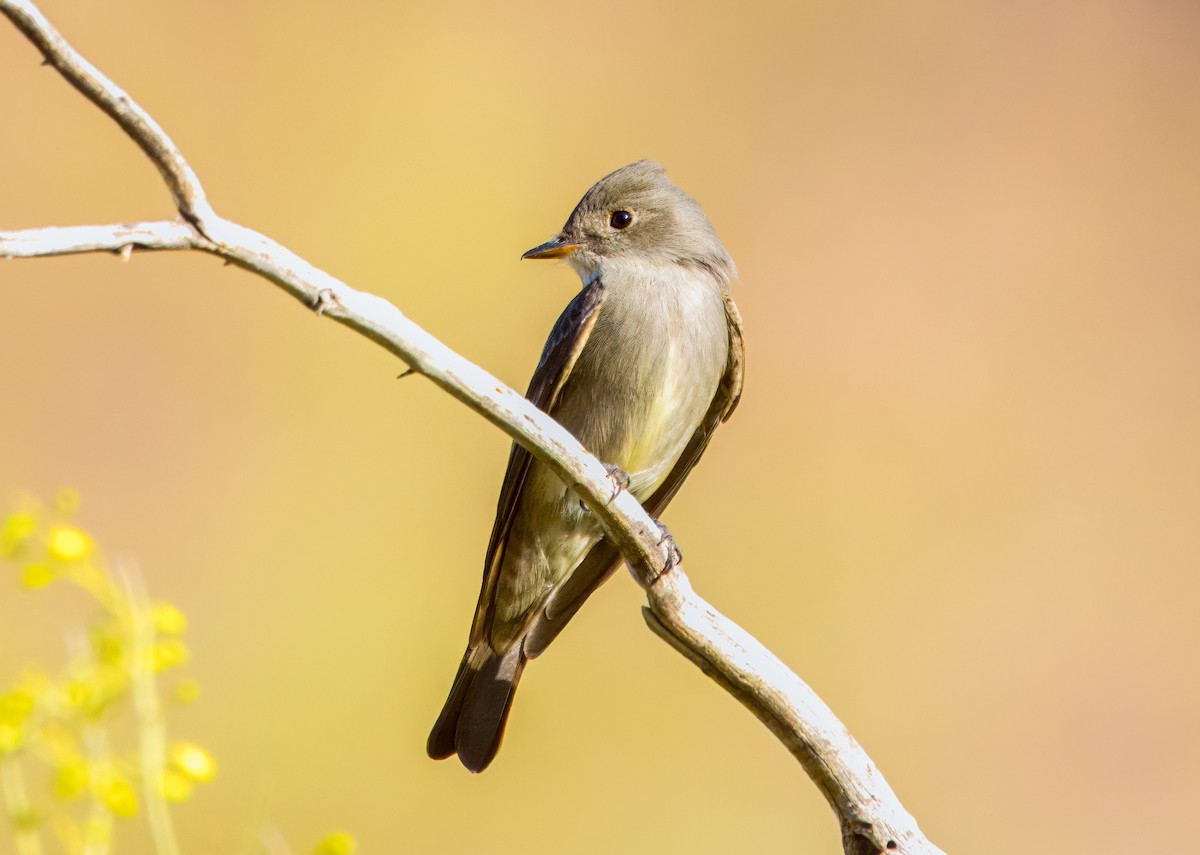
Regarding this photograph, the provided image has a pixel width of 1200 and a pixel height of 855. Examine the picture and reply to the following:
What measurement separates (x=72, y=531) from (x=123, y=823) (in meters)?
1.91

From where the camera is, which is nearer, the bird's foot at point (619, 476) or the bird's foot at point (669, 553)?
the bird's foot at point (669, 553)

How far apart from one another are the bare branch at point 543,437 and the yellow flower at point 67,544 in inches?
13.2

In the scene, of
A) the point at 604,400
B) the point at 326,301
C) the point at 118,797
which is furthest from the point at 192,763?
the point at 604,400

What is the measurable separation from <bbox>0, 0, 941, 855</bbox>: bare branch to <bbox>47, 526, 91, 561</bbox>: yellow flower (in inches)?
13.2

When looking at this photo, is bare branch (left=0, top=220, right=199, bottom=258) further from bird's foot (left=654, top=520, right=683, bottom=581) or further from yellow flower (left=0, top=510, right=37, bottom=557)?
bird's foot (left=654, top=520, right=683, bottom=581)

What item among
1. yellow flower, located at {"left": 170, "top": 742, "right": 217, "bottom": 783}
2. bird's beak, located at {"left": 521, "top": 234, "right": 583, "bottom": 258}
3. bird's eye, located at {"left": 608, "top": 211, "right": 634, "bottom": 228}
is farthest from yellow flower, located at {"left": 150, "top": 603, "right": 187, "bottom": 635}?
bird's eye, located at {"left": 608, "top": 211, "right": 634, "bottom": 228}

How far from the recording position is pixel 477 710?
2.96 metres

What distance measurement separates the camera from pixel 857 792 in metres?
2.16

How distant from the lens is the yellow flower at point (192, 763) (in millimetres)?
1460

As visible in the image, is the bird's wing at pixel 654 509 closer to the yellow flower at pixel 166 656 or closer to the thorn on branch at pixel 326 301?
the thorn on branch at pixel 326 301

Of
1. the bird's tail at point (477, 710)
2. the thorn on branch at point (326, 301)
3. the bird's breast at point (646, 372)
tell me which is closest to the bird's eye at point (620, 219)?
the bird's breast at point (646, 372)

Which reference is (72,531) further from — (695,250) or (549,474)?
(695,250)

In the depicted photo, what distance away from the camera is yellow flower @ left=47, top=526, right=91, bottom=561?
1508 millimetres

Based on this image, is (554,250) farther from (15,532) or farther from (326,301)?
(15,532)
